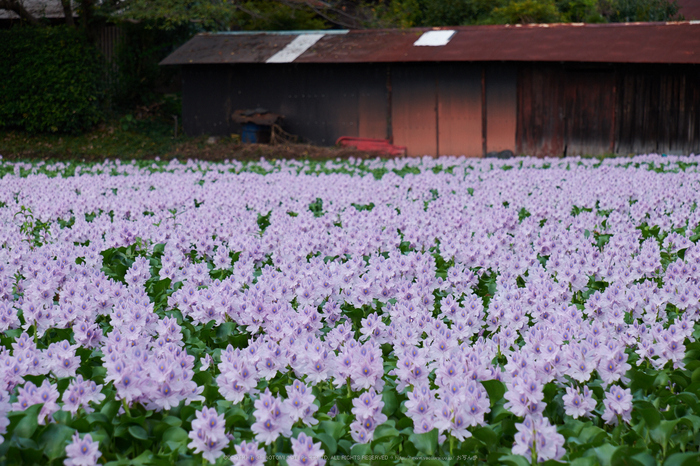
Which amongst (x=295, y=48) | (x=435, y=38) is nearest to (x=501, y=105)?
(x=435, y=38)

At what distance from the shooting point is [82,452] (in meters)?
2.34

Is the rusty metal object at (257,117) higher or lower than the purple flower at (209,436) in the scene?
higher

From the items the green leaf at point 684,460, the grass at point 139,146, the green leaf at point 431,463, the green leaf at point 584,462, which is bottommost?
the green leaf at point 431,463

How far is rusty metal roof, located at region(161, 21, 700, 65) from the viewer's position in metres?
16.8

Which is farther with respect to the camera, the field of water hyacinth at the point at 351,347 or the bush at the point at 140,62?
the bush at the point at 140,62

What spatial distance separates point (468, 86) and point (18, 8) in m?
13.5

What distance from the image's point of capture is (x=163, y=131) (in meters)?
23.2

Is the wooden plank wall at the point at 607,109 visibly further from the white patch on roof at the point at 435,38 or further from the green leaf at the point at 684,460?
the green leaf at the point at 684,460

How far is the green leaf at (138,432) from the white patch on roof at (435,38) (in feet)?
58.0

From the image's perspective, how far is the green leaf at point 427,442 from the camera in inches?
99.7

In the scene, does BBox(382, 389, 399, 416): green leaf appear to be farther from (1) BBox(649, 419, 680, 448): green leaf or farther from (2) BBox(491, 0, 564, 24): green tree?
(2) BBox(491, 0, 564, 24): green tree

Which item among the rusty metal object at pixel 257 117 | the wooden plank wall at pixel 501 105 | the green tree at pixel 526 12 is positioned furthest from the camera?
the green tree at pixel 526 12

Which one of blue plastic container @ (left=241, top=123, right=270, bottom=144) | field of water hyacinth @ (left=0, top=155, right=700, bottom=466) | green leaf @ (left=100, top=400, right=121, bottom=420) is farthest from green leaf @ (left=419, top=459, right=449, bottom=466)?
blue plastic container @ (left=241, top=123, right=270, bottom=144)

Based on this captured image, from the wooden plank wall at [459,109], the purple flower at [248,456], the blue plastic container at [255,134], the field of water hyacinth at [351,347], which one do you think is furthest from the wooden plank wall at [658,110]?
the purple flower at [248,456]
